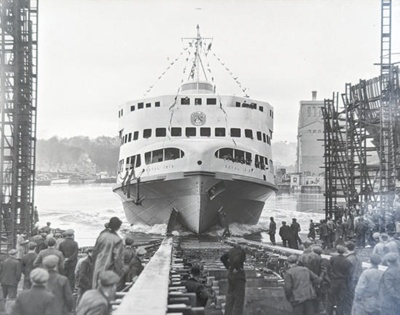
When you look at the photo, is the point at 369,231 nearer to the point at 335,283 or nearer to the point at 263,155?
the point at 263,155

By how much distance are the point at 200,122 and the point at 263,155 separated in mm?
3671

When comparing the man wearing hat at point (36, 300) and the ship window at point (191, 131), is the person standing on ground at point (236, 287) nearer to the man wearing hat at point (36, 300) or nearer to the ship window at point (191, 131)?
the man wearing hat at point (36, 300)

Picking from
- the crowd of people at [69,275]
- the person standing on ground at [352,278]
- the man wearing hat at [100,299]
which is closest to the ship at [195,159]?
the crowd of people at [69,275]

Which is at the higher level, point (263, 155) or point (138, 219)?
point (263, 155)

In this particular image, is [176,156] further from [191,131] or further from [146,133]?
[146,133]

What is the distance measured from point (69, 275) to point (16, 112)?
8071mm

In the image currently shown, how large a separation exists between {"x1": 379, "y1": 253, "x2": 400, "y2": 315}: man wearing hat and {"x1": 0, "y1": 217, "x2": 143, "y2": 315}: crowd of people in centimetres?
314

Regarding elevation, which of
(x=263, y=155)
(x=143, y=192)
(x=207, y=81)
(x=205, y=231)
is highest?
(x=207, y=81)

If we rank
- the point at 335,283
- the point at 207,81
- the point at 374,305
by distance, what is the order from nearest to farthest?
the point at 374,305 → the point at 335,283 → the point at 207,81

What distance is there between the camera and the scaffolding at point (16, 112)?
1551cm

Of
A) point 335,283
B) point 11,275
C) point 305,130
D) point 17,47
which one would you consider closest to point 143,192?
point 17,47

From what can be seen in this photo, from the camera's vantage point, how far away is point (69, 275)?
912cm

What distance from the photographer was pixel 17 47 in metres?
16.3

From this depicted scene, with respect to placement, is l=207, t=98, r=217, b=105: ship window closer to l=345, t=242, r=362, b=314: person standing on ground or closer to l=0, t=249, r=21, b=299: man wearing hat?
l=0, t=249, r=21, b=299: man wearing hat
